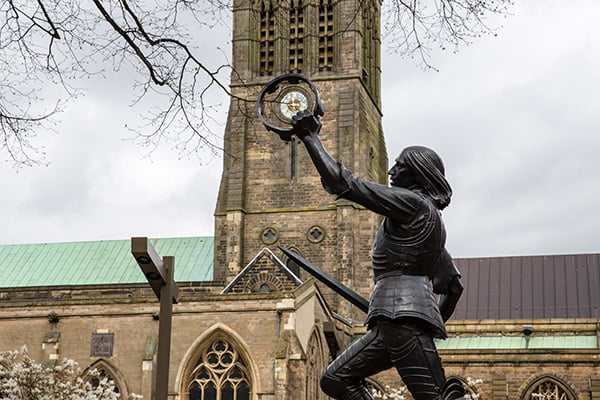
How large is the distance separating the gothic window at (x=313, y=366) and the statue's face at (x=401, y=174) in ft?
80.6

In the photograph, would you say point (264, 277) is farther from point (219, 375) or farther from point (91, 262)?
point (91, 262)

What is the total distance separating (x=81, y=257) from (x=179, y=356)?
19152mm

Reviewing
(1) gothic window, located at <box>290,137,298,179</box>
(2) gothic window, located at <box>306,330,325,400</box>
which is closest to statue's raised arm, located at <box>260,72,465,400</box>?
(2) gothic window, located at <box>306,330,325,400</box>

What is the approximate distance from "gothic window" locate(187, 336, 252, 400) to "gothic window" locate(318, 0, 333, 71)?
1834 cm

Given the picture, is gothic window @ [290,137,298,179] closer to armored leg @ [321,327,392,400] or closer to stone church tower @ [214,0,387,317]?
A: stone church tower @ [214,0,387,317]

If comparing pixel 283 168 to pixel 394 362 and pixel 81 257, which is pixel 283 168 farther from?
pixel 394 362

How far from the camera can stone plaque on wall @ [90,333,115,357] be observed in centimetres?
3250

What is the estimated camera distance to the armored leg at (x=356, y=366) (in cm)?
762

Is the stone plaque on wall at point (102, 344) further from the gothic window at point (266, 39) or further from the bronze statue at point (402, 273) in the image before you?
the bronze statue at point (402, 273)

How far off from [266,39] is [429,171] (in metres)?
40.4

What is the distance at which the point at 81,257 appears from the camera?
4944cm

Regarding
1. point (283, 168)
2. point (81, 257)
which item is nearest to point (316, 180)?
point (283, 168)

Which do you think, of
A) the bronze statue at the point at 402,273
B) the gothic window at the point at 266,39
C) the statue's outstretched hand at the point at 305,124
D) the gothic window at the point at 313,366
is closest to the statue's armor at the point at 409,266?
the bronze statue at the point at 402,273

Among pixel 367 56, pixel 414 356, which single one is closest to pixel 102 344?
pixel 367 56
